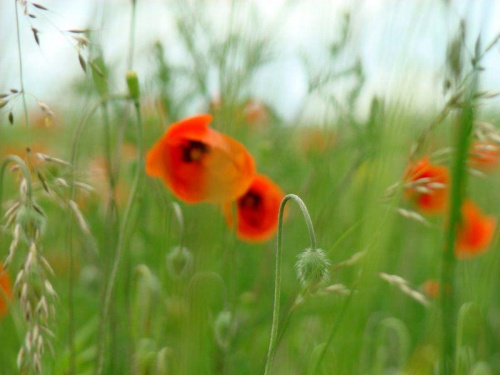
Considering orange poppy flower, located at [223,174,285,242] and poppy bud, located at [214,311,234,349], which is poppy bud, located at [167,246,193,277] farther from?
orange poppy flower, located at [223,174,285,242]

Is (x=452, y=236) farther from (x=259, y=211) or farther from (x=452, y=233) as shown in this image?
(x=259, y=211)

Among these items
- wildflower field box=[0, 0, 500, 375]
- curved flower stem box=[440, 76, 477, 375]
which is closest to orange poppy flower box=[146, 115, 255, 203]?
wildflower field box=[0, 0, 500, 375]

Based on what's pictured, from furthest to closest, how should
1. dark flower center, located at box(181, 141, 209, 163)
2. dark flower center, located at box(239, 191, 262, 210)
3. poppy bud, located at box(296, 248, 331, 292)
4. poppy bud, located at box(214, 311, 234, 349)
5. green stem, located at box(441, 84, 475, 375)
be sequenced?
dark flower center, located at box(239, 191, 262, 210) < dark flower center, located at box(181, 141, 209, 163) < poppy bud, located at box(214, 311, 234, 349) < poppy bud, located at box(296, 248, 331, 292) < green stem, located at box(441, 84, 475, 375)

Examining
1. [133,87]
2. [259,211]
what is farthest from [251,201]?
[133,87]

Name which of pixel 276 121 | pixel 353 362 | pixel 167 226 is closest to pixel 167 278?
pixel 167 226

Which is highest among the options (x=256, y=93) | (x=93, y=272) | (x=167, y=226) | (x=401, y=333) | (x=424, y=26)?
(x=424, y=26)

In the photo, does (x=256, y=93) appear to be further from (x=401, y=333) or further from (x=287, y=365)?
(x=287, y=365)
